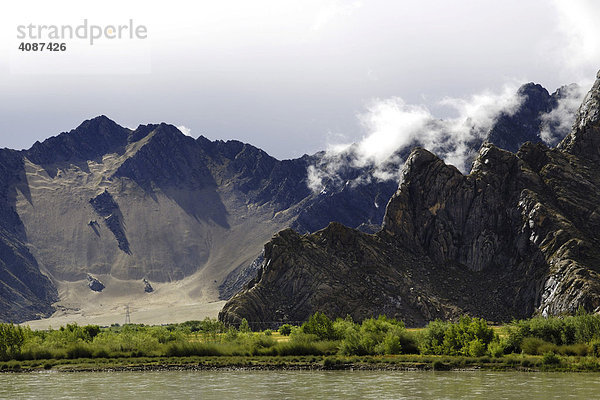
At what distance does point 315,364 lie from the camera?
4665 inches

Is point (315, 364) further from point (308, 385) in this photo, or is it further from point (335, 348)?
point (308, 385)

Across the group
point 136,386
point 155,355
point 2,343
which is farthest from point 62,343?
point 136,386

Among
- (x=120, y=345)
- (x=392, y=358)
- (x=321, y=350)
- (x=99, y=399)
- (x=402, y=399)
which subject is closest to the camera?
(x=402, y=399)

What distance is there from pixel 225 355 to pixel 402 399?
195 ft

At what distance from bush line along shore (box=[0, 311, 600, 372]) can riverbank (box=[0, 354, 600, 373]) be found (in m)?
0.17

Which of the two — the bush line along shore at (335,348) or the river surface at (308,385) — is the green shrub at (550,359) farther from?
the river surface at (308,385)

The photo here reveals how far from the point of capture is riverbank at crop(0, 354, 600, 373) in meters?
104

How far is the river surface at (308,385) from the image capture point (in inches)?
3302

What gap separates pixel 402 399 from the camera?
262 ft

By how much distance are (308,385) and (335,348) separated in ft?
117

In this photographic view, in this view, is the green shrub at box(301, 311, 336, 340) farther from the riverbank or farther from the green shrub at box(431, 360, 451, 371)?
the green shrub at box(431, 360, 451, 371)

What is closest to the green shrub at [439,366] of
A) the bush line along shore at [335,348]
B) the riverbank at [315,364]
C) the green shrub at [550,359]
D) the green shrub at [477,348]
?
the riverbank at [315,364]

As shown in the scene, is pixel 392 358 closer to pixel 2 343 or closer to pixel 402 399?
pixel 402 399

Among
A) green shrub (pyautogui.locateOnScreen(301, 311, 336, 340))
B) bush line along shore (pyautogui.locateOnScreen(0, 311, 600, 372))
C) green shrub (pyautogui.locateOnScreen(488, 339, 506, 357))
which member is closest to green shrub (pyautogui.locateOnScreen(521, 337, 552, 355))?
bush line along shore (pyautogui.locateOnScreen(0, 311, 600, 372))
